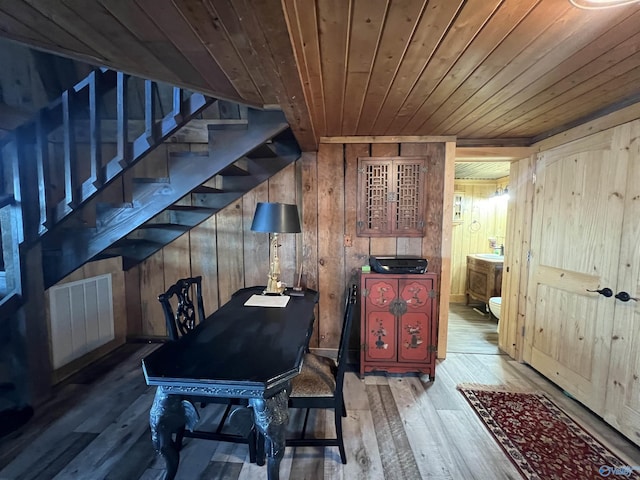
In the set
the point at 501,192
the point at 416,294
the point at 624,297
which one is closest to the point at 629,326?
the point at 624,297

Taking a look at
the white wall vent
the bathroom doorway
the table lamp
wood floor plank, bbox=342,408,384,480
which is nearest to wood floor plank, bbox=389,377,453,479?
wood floor plank, bbox=342,408,384,480

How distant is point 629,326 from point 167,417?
2.71 metres

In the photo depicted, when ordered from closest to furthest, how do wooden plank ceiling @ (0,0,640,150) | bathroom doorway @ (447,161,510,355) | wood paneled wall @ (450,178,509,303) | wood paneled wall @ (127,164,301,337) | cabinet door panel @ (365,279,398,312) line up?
wooden plank ceiling @ (0,0,640,150)
cabinet door panel @ (365,279,398,312)
wood paneled wall @ (127,164,301,337)
bathroom doorway @ (447,161,510,355)
wood paneled wall @ (450,178,509,303)

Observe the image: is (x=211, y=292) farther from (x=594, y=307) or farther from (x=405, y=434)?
(x=594, y=307)

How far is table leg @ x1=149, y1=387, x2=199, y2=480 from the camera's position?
1.17 metres

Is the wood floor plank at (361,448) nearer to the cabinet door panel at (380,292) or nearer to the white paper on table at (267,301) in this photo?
the cabinet door panel at (380,292)

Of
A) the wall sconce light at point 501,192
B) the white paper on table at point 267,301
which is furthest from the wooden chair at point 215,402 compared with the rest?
the wall sconce light at point 501,192

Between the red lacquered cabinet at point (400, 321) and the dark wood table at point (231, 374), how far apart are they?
3.24 ft

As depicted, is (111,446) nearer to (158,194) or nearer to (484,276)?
(158,194)

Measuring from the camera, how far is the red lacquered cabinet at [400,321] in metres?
2.31

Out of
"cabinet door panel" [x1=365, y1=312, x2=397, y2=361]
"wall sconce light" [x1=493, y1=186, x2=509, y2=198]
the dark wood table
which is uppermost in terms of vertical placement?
"wall sconce light" [x1=493, y1=186, x2=509, y2=198]

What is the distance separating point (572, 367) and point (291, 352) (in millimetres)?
2319

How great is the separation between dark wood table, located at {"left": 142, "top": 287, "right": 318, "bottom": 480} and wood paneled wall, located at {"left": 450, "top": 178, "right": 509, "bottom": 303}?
3964mm

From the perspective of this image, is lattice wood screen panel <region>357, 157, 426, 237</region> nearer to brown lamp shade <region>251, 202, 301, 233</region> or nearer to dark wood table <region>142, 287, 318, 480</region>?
brown lamp shade <region>251, 202, 301, 233</region>
